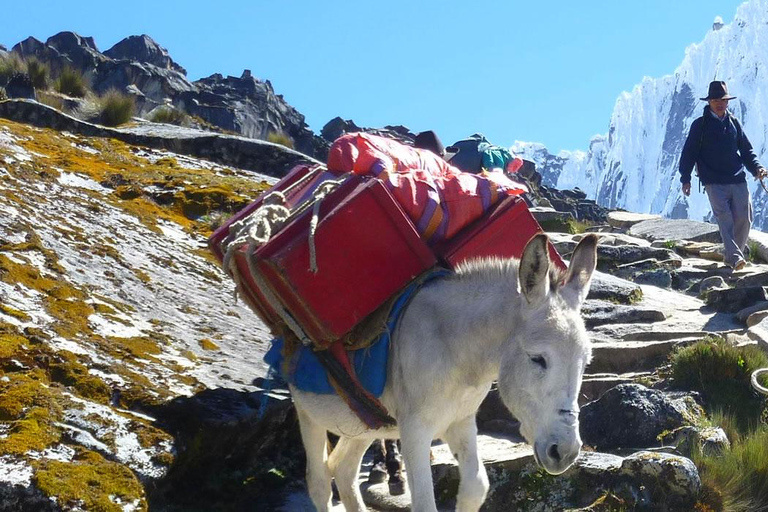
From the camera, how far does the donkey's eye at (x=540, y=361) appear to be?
4.23 meters

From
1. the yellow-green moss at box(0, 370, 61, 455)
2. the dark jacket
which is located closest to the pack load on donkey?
the yellow-green moss at box(0, 370, 61, 455)

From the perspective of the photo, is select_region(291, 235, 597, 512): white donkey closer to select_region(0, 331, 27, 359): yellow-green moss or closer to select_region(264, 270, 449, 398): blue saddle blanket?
select_region(264, 270, 449, 398): blue saddle blanket

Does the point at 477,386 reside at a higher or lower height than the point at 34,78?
lower

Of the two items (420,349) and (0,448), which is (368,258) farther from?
(0,448)

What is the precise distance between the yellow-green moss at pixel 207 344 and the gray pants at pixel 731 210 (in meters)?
7.11

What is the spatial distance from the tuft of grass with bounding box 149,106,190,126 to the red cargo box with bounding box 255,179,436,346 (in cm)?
1211

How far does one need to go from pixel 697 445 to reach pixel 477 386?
1.99m

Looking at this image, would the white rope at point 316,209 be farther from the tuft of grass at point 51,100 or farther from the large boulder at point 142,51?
the large boulder at point 142,51

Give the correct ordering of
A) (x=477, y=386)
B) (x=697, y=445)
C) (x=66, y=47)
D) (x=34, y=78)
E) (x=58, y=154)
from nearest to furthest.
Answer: (x=477, y=386)
(x=697, y=445)
(x=58, y=154)
(x=34, y=78)
(x=66, y=47)

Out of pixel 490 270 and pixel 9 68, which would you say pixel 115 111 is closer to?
pixel 9 68

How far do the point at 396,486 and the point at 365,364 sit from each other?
5.39 feet

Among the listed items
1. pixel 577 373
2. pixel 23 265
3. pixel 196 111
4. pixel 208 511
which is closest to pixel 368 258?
pixel 577 373

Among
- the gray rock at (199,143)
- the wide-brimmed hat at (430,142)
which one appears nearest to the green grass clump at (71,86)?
the gray rock at (199,143)

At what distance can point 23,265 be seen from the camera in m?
5.93
